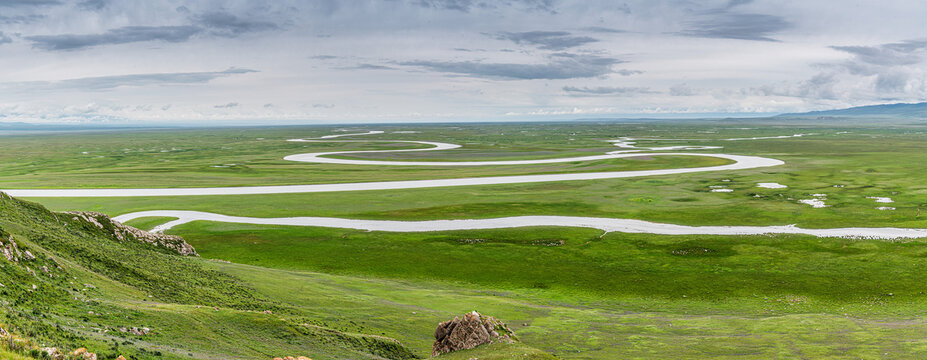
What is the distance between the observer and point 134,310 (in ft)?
102

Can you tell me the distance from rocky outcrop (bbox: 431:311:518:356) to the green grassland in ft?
3.78

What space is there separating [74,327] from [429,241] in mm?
56543

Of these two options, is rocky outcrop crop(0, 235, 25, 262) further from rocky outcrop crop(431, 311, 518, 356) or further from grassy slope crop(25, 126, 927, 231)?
grassy slope crop(25, 126, 927, 231)

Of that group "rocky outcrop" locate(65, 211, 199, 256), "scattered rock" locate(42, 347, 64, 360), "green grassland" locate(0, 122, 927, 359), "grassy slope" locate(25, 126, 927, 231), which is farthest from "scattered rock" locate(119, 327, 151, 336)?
"grassy slope" locate(25, 126, 927, 231)

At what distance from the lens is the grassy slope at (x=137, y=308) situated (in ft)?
82.4

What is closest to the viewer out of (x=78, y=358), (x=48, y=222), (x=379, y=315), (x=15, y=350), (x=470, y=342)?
(x=15, y=350)

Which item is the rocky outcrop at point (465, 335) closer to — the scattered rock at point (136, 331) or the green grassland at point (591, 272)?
the green grassland at point (591, 272)

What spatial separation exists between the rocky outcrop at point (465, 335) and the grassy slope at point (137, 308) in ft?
12.1

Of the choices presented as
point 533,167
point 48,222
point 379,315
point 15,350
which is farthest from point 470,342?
point 533,167

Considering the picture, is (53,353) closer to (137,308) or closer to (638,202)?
(137,308)

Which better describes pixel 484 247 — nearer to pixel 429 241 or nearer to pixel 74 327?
pixel 429 241

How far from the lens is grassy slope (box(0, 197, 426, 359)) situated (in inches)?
989

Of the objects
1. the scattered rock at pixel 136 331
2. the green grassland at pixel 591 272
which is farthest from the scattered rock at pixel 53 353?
the scattered rock at pixel 136 331

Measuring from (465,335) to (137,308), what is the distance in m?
18.6
